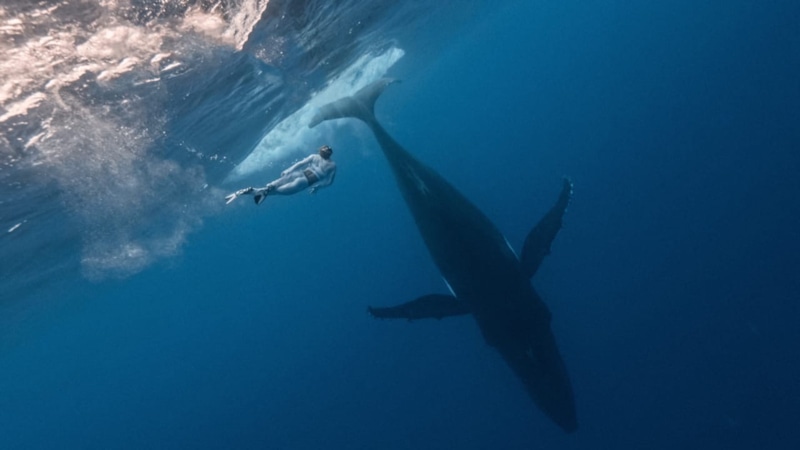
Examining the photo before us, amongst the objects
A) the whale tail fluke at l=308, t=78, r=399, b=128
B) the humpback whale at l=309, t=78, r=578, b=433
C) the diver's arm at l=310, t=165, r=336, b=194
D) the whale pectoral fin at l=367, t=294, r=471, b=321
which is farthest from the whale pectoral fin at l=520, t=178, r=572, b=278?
the whale tail fluke at l=308, t=78, r=399, b=128

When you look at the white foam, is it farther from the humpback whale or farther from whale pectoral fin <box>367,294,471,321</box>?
whale pectoral fin <box>367,294,471,321</box>

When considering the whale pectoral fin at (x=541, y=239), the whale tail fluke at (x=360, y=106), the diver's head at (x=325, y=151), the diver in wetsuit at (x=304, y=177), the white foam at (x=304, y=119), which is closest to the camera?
the diver in wetsuit at (x=304, y=177)

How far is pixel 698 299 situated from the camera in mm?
31344

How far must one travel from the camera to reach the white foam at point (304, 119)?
30109 mm

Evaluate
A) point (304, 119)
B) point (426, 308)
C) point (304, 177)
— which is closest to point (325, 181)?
point (304, 177)

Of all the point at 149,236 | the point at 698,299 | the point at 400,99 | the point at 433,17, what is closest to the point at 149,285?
the point at 149,236

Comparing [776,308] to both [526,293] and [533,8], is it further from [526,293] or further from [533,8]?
[533,8]

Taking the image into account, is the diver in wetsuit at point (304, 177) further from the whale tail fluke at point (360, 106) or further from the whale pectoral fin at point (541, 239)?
the whale pectoral fin at point (541, 239)

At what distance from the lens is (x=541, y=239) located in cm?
1194

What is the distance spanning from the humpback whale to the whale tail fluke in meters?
3.38

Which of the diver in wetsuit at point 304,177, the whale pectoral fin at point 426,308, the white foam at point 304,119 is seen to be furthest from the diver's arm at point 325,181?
the white foam at point 304,119

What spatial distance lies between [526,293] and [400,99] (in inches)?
2257

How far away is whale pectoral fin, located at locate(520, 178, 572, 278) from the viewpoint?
11875mm

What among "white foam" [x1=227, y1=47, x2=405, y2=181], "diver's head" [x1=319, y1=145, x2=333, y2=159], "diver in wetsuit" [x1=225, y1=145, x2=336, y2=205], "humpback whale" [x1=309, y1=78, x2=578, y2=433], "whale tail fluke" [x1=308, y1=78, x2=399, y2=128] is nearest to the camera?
"diver in wetsuit" [x1=225, y1=145, x2=336, y2=205]
